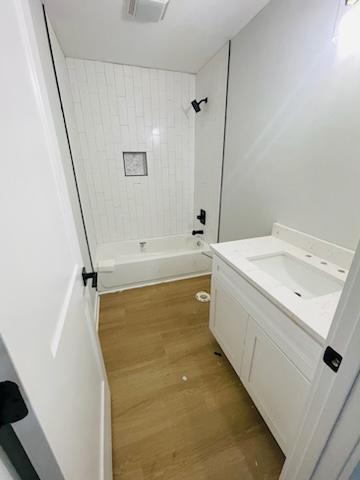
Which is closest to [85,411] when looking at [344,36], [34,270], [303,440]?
[34,270]

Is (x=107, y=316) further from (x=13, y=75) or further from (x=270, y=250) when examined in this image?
(x=13, y=75)

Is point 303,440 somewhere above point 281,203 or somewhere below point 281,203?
below

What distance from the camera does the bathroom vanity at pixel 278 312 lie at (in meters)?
0.83

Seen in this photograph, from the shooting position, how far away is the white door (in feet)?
1.23

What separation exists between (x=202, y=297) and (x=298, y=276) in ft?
3.90

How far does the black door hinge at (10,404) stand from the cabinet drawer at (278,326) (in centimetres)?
82

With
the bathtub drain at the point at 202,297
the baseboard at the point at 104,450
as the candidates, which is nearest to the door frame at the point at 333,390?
the baseboard at the point at 104,450

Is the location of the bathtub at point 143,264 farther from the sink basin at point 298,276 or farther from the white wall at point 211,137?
the sink basin at point 298,276

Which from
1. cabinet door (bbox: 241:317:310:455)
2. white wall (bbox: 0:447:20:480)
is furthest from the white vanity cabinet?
white wall (bbox: 0:447:20:480)

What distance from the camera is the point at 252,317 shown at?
1104 millimetres

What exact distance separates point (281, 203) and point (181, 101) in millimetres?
1984

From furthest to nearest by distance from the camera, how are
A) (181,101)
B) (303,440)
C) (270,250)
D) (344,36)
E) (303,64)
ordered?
(181,101) < (270,250) < (303,64) < (344,36) < (303,440)

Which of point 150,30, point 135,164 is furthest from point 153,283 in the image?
point 150,30

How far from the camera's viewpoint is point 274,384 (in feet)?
3.25
